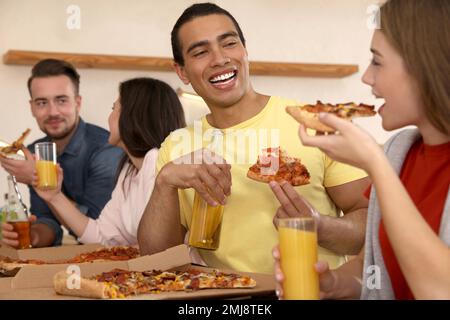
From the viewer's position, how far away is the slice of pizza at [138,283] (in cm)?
155

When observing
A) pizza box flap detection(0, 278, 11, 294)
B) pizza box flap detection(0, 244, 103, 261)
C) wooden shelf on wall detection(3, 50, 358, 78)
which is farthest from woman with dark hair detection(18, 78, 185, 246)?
wooden shelf on wall detection(3, 50, 358, 78)

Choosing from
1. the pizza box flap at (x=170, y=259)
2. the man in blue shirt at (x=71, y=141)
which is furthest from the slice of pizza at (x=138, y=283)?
the man in blue shirt at (x=71, y=141)

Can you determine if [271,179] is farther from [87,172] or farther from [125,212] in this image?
[87,172]

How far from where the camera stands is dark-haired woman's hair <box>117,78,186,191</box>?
3049 millimetres

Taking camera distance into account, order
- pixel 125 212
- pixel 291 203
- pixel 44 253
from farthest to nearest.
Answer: pixel 125 212
pixel 44 253
pixel 291 203

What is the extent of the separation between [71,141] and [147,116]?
1.04 metres

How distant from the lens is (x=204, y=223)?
81.2 inches

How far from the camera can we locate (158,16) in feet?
15.0

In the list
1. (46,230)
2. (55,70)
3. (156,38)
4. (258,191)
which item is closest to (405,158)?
(258,191)

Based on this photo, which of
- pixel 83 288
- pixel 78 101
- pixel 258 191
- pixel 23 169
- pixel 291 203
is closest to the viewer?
pixel 83 288

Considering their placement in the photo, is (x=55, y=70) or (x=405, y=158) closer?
(x=405, y=158)

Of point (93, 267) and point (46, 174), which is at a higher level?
point (46, 174)

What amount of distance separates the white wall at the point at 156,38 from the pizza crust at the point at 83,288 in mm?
2906

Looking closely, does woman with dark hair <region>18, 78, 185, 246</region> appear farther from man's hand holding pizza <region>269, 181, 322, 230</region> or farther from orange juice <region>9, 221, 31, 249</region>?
man's hand holding pizza <region>269, 181, 322, 230</region>
